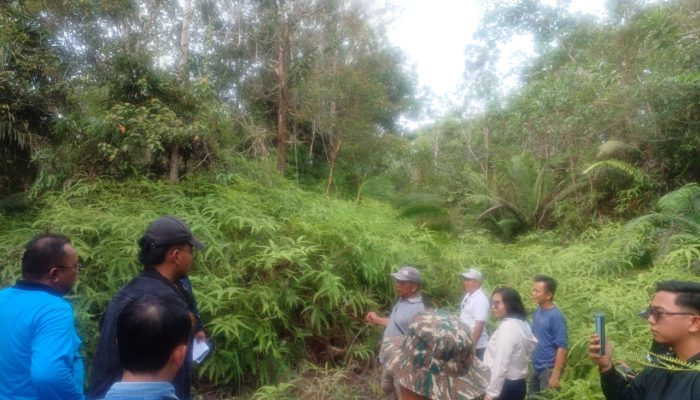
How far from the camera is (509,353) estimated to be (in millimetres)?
3283

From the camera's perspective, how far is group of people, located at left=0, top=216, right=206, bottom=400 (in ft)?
4.87

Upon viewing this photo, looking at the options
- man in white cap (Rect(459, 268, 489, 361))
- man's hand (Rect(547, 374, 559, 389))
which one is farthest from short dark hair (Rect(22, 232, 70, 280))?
man's hand (Rect(547, 374, 559, 389))

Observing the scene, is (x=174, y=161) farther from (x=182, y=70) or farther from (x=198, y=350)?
(x=198, y=350)

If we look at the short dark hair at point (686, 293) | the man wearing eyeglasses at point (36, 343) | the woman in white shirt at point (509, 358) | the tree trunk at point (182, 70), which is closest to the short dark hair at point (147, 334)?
the man wearing eyeglasses at point (36, 343)

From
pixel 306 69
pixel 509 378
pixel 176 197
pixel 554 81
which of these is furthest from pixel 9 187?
pixel 554 81

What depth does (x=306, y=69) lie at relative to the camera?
9.80 metres

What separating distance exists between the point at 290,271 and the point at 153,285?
2996 millimetres

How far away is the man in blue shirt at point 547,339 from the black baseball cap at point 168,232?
9.71 feet

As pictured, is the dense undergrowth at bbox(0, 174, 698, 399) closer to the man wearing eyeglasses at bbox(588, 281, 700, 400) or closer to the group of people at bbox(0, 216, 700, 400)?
the man wearing eyeglasses at bbox(588, 281, 700, 400)

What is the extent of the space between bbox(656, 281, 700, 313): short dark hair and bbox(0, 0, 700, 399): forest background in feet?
1.99

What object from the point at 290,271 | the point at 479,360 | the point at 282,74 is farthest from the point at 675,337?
the point at 282,74

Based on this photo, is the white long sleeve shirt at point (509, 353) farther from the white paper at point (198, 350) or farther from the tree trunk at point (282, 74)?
the tree trunk at point (282, 74)

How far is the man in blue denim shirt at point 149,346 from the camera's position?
57.7 inches

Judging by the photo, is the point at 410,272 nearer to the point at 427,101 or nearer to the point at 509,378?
the point at 509,378
